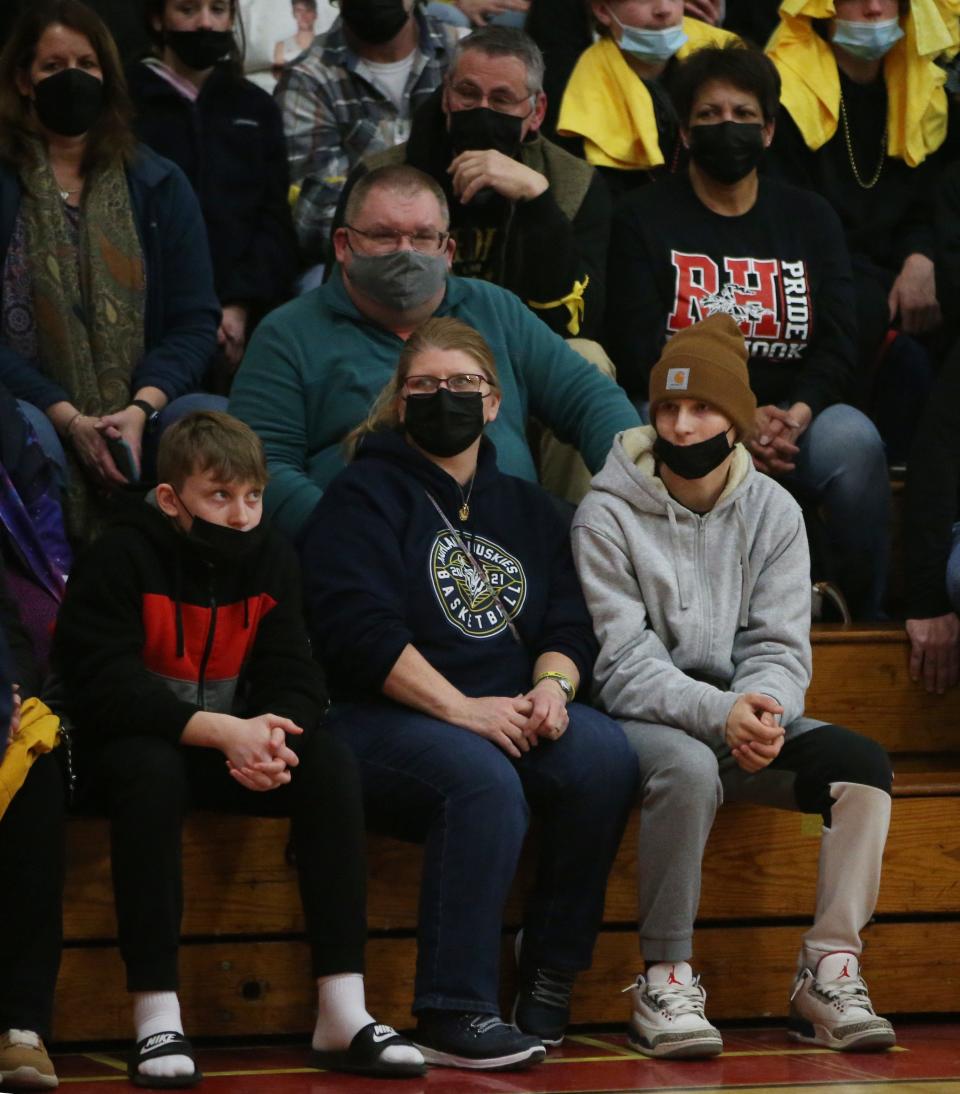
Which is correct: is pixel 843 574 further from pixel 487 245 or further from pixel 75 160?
pixel 75 160

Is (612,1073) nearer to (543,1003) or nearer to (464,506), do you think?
(543,1003)

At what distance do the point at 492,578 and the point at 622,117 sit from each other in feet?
6.40

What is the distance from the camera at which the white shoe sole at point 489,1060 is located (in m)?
3.14

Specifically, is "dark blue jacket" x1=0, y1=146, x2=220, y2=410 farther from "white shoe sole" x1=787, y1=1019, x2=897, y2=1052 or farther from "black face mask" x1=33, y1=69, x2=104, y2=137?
"white shoe sole" x1=787, y1=1019, x2=897, y2=1052

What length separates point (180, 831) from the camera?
3.14m

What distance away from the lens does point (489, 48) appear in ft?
14.6

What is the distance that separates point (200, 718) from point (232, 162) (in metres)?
2.12

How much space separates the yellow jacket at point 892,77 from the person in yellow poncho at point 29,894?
294 centimetres

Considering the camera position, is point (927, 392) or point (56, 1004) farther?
point (927, 392)

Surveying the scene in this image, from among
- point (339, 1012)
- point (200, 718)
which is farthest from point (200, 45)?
point (339, 1012)

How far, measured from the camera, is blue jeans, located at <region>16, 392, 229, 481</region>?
159 inches

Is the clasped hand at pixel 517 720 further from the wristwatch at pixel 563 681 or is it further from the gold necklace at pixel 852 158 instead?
the gold necklace at pixel 852 158

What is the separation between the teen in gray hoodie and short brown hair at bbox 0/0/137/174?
144 cm

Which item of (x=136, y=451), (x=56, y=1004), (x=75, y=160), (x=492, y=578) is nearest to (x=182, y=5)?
(x=75, y=160)
